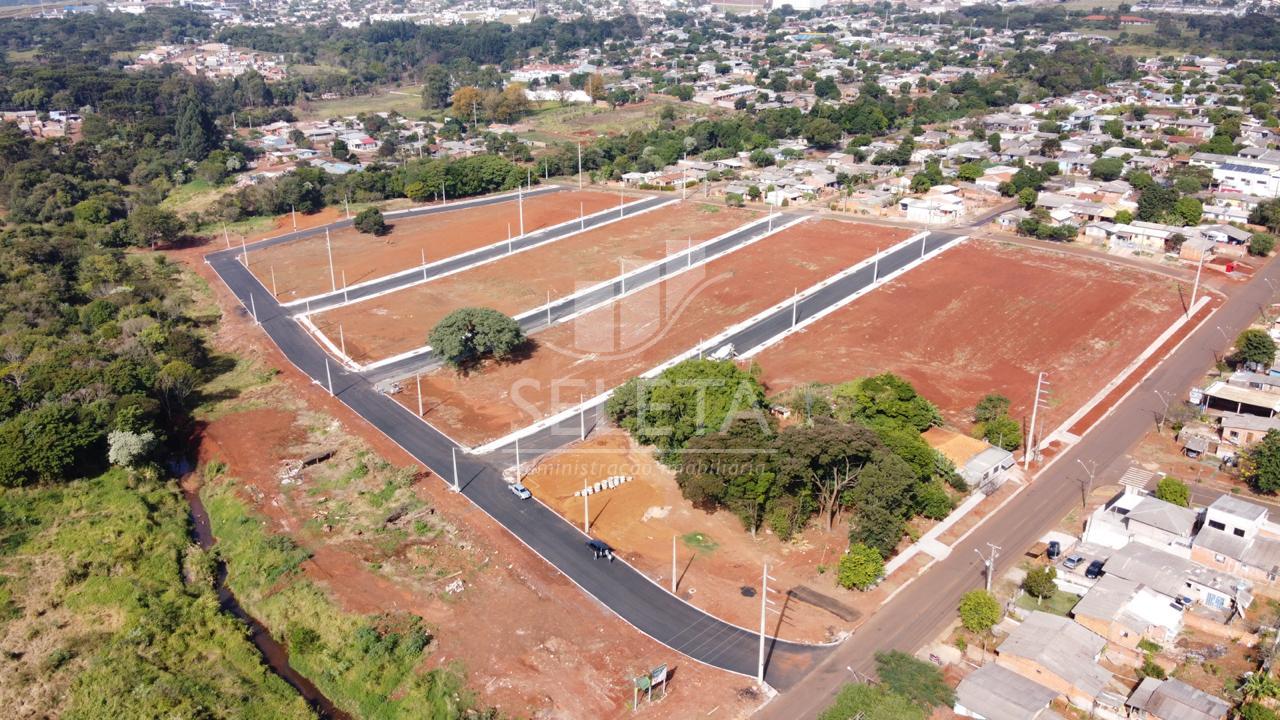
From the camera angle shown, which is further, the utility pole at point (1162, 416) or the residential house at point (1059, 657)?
the utility pole at point (1162, 416)

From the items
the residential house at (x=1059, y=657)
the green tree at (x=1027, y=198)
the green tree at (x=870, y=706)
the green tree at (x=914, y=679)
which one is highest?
the green tree at (x=1027, y=198)

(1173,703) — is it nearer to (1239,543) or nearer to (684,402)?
(1239,543)

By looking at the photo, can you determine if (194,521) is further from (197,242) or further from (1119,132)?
(1119,132)

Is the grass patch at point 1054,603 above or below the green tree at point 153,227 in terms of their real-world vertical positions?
below

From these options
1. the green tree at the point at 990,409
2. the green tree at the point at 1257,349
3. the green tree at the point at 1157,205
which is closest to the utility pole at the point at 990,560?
the green tree at the point at 990,409

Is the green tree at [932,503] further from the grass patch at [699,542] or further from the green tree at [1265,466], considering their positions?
the green tree at [1265,466]
